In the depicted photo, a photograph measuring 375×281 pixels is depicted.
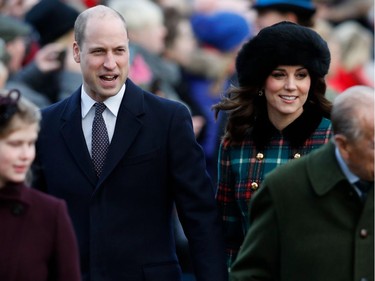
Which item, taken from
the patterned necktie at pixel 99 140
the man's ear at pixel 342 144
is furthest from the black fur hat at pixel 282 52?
the man's ear at pixel 342 144

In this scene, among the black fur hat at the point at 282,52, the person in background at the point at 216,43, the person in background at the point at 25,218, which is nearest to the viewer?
the person in background at the point at 25,218

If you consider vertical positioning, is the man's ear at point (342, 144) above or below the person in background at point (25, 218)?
above

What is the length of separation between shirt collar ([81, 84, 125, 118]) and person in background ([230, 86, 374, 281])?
1281 mm

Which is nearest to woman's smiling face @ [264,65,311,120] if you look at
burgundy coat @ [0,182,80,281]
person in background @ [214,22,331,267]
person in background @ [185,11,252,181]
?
person in background @ [214,22,331,267]

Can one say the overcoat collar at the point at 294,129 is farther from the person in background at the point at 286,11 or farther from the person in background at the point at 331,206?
the person in background at the point at 286,11

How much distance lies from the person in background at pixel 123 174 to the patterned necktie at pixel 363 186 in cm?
126

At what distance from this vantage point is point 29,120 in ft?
22.6

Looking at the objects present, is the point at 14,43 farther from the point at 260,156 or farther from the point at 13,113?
the point at 13,113

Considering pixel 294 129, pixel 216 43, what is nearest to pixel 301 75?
pixel 294 129

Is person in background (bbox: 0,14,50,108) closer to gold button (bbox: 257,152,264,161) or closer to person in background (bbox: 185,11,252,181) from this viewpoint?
person in background (bbox: 185,11,252,181)

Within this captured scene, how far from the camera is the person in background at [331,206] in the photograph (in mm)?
6840

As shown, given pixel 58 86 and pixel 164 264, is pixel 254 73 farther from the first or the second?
pixel 58 86

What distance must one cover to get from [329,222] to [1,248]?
59.5 inches

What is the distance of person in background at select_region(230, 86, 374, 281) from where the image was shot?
6840 mm
